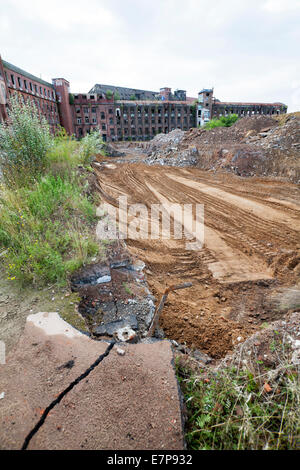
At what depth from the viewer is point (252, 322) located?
3.64 meters

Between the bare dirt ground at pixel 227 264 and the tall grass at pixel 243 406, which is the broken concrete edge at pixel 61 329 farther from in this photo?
the bare dirt ground at pixel 227 264

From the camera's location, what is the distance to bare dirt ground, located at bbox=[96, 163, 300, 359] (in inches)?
135

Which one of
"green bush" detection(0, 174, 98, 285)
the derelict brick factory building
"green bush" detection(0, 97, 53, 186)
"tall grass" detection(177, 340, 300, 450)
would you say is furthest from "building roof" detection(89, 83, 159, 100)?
"tall grass" detection(177, 340, 300, 450)

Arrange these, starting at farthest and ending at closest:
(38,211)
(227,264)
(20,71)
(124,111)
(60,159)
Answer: (124,111), (20,71), (60,159), (227,264), (38,211)

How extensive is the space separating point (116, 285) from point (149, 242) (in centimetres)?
249

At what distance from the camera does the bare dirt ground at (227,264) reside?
343cm

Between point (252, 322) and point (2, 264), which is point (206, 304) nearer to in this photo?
point (252, 322)

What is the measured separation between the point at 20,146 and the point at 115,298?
181 inches

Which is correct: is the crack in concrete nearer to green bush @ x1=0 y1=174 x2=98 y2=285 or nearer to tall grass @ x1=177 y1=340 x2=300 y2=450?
tall grass @ x1=177 y1=340 x2=300 y2=450

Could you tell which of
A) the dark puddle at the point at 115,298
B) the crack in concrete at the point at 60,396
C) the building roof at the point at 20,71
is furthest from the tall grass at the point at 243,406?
the building roof at the point at 20,71

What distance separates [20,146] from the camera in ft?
18.3

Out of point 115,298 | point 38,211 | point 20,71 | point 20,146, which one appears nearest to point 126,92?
point 20,71

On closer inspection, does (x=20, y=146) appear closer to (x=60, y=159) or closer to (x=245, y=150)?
(x=60, y=159)

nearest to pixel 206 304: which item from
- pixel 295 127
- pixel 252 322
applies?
pixel 252 322
